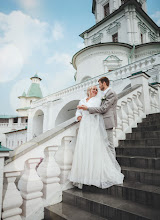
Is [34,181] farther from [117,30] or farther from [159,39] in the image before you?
[159,39]

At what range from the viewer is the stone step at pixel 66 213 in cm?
188

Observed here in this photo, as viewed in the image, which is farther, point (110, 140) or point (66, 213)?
point (110, 140)

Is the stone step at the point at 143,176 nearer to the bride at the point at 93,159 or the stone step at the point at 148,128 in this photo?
the bride at the point at 93,159

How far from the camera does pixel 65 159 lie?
254cm

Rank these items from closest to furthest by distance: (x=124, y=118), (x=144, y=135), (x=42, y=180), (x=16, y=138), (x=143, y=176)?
(x=42, y=180)
(x=143, y=176)
(x=144, y=135)
(x=124, y=118)
(x=16, y=138)

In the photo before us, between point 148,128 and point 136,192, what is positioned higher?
point 148,128

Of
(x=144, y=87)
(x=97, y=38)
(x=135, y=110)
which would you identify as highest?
(x=97, y=38)

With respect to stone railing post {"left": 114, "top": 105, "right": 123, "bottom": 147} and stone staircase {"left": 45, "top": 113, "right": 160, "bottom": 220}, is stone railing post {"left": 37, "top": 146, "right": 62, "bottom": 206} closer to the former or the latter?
stone staircase {"left": 45, "top": 113, "right": 160, "bottom": 220}

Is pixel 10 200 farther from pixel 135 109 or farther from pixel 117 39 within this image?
pixel 117 39

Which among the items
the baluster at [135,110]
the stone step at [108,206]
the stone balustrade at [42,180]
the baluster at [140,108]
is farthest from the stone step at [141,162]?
the baluster at [140,108]

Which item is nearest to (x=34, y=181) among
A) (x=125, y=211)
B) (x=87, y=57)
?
(x=125, y=211)

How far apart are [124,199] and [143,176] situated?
0.51 metres

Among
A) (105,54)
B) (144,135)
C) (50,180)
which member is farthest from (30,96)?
(50,180)

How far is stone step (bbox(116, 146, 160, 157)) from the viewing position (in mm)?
2773
